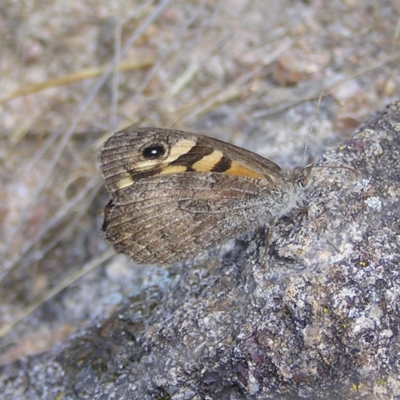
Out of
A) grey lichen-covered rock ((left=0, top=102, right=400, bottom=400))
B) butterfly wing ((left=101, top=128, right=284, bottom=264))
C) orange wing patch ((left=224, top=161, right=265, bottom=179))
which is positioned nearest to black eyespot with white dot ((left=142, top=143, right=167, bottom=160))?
butterfly wing ((left=101, top=128, right=284, bottom=264))

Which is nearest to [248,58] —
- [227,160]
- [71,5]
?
[71,5]

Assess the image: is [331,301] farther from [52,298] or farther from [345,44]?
[345,44]

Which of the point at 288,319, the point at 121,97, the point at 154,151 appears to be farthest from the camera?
→ the point at 121,97

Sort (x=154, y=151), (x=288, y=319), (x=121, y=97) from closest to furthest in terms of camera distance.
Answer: (x=288, y=319)
(x=154, y=151)
(x=121, y=97)

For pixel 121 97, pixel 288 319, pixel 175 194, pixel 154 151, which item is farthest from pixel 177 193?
pixel 121 97

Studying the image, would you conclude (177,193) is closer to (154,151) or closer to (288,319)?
(154,151)

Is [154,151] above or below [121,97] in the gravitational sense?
below
